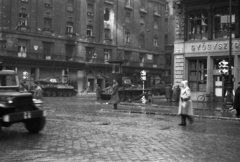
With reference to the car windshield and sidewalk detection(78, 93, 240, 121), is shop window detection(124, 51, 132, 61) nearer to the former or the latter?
sidewalk detection(78, 93, 240, 121)

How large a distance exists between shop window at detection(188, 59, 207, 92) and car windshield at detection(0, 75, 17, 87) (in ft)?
70.0

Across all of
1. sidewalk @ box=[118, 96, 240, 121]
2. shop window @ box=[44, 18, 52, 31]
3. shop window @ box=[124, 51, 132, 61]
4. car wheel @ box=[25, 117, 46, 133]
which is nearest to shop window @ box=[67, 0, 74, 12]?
shop window @ box=[44, 18, 52, 31]

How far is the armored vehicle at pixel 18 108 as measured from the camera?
969 centimetres

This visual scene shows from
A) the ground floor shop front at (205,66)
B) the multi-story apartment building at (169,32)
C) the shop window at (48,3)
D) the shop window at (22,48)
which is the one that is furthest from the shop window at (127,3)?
the ground floor shop front at (205,66)

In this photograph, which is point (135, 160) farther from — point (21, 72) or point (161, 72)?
point (161, 72)

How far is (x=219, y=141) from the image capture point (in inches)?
377

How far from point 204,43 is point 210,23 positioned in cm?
170

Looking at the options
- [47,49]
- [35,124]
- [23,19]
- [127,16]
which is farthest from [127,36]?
[35,124]

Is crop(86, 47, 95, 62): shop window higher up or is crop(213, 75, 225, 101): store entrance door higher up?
crop(86, 47, 95, 62): shop window

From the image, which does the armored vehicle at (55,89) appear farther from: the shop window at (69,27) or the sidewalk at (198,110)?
the sidewalk at (198,110)

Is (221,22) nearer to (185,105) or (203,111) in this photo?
(203,111)

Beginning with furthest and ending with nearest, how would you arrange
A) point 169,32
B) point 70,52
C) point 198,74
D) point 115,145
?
point 169,32 → point 70,52 → point 198,74 → point 115,145

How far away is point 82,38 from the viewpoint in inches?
2178

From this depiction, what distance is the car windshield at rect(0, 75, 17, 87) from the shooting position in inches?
438
